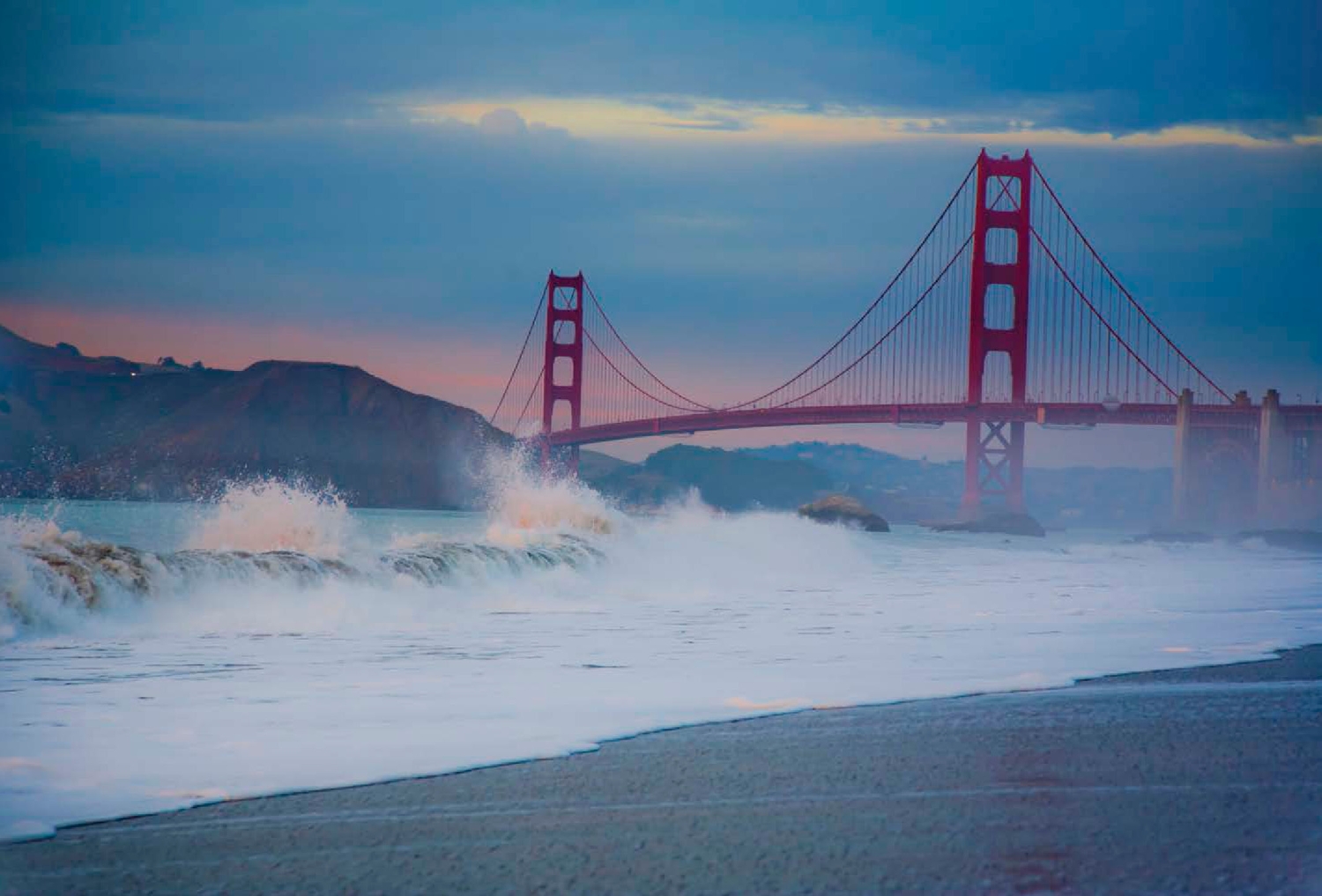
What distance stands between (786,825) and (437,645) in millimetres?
4327

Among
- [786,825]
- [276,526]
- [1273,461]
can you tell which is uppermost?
[1273,461]

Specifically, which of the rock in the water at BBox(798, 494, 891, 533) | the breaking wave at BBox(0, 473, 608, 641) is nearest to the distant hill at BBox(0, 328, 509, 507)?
the rock in the water at BBox(798, 494, 891, 533)

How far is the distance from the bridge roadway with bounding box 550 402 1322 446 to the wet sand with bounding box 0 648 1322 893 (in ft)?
96.2

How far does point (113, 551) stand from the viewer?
28.6ft

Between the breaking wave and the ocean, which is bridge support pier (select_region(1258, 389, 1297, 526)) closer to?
the ocean

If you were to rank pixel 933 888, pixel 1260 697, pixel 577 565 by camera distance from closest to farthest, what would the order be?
pixel 933 888 < pixel 1260 697 < pixel 577 565

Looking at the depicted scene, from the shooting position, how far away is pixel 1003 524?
3562 centimetres

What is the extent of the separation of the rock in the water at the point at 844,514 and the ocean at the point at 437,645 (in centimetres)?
2243

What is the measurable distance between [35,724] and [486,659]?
2.45 meters

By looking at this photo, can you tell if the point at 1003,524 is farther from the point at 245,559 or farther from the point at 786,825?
the point at 786,825

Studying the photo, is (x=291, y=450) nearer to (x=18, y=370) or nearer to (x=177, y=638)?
(x=18, y=370)

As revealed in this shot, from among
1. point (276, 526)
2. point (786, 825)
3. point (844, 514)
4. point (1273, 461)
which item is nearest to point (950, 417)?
point (844, 514)

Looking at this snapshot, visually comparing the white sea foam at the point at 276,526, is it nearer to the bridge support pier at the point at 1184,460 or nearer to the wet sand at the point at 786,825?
the wet sand at the point at 786,825

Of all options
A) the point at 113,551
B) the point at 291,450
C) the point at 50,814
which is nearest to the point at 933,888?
the point at 50,814
